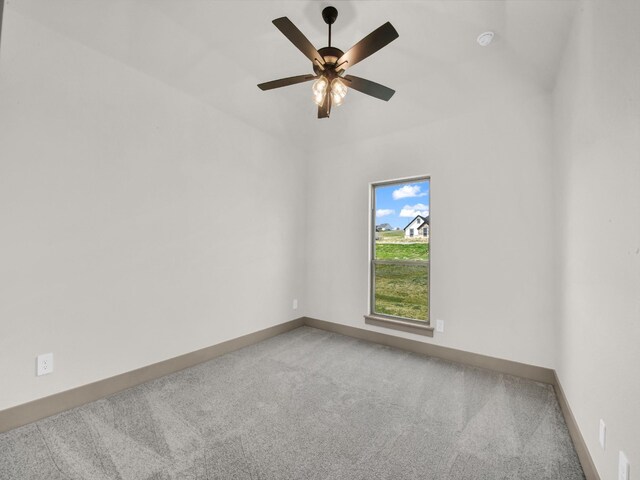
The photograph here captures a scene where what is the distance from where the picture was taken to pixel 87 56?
2.21m

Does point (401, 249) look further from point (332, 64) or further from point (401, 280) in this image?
point (332, 64)

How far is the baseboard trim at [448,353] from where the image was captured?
2.61 meters

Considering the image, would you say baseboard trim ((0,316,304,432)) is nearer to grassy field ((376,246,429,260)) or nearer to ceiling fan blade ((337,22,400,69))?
grassy field ((376,246,429,260))

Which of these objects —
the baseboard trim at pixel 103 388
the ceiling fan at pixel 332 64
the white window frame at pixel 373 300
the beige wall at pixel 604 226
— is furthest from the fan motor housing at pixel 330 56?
the baseboard trim at pixel 103 388

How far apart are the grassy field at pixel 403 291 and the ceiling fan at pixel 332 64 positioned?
2.10m

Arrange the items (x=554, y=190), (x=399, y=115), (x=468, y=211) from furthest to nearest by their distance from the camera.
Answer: (x=399, y=115) < (x=468, y=211) < (x=554, y=190)

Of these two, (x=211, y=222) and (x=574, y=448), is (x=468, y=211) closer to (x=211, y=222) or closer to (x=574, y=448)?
(x=574, y=448)

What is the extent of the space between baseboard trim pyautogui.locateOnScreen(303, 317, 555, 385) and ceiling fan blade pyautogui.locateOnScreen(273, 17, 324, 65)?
9.79 ft

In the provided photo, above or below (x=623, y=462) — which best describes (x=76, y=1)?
above

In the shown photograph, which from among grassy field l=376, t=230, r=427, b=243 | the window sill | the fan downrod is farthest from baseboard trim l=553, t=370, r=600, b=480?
the fan downrod

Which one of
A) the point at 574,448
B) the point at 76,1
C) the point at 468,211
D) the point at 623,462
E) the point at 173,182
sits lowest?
the point at 574,448

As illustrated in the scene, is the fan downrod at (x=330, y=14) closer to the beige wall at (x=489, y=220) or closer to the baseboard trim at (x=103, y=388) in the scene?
the beige wall at (x=489, y=220)

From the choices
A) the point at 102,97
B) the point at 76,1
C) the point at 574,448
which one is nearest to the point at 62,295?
the point at 102,97

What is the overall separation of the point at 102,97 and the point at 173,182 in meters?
0.83
